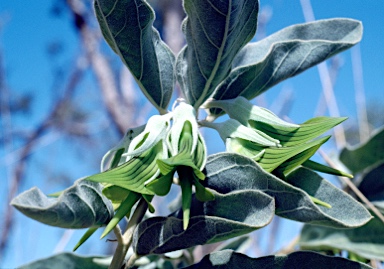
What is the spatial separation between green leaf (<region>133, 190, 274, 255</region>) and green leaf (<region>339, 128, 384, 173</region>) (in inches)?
15.1

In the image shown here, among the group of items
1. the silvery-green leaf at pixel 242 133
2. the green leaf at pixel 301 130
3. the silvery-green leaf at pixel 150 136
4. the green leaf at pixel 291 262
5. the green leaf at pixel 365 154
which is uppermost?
the silvery-green leaf at pixel 150 136

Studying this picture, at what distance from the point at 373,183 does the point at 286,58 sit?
32 centimetres

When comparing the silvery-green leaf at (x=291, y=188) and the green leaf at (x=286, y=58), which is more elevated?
the green leaf at (x=286, y=58)

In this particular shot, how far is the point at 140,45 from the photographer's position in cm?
40


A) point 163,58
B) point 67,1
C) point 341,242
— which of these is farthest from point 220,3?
point 67,1

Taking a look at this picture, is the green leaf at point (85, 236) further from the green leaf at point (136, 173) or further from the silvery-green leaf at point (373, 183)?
the silvery-green leaf at point (373, 183)

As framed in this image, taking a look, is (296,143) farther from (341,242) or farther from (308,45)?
(341,242)

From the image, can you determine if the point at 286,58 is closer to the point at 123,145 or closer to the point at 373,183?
the point at 123,145

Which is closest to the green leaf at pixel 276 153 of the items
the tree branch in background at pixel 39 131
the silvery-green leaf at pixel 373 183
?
the silvery-green leaf at pixel 373 183

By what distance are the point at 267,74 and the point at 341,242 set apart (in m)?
0.28

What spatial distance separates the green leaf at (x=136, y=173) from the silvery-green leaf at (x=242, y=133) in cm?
6

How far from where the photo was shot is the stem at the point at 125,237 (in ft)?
1.20

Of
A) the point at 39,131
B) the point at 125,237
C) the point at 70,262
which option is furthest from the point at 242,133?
the point at 39,131

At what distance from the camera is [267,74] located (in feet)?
1.51
